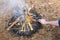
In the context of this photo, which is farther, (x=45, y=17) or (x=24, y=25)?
(x=45, y=17)

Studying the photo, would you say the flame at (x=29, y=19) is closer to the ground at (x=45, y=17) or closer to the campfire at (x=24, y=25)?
the campfire at (x=24, y=25)

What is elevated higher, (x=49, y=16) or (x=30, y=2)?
(x=30, y=2)

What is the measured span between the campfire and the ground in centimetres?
6

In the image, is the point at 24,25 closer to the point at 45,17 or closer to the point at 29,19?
the point at 29,19

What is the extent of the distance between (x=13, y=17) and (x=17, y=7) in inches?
6.4

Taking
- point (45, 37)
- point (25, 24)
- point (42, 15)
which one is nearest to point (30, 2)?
point (42, 15)

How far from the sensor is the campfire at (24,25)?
188 centimetres

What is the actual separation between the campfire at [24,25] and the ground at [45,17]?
0.06 metres

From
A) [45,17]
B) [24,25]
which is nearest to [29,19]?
[24,25]

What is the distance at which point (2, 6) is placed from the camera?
2211 mm

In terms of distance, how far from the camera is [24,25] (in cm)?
190

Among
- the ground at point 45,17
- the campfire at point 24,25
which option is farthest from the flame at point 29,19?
the ground at point 45,17

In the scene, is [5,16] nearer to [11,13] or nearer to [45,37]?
[11,13]

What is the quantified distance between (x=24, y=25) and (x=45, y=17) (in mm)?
289
